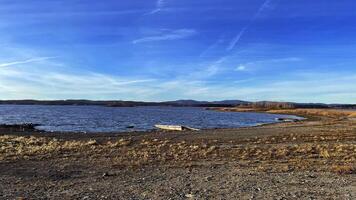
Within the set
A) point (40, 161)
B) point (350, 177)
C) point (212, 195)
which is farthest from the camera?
point (40, 161)

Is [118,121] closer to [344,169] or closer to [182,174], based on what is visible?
[182,174]

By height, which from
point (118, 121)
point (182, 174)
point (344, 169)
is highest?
point (344, 169)

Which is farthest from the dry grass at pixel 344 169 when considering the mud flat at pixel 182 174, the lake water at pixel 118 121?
the lake water at pixel 118 121

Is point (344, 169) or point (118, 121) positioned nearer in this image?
point (344, 169)

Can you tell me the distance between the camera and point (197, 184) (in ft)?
42.4

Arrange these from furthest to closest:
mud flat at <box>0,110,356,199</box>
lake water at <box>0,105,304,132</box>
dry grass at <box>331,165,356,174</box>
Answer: lake water at <box>0,105,304,132</box>, dry grass at <box>331,165,356,174</box>, mud flat at <box>0,110,356,199</box>

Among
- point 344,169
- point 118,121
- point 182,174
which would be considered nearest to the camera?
point 182,174

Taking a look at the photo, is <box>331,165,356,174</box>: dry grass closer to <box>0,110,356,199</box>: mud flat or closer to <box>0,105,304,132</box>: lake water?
<box>0,110,356,199</box>: mud flat

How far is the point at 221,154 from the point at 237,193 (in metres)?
9.65

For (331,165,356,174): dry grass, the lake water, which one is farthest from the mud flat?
the lake water

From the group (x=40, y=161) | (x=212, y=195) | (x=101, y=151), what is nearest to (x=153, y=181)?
(x=212, y=195)

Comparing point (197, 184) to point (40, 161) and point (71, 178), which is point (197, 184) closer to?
point (71, 178)

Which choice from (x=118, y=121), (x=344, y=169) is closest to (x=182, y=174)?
(x=344, y=169)

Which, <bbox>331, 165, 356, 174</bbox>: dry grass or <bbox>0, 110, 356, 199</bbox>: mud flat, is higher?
<bbox>331, 165, 356, 174</bbox>: dry grass
